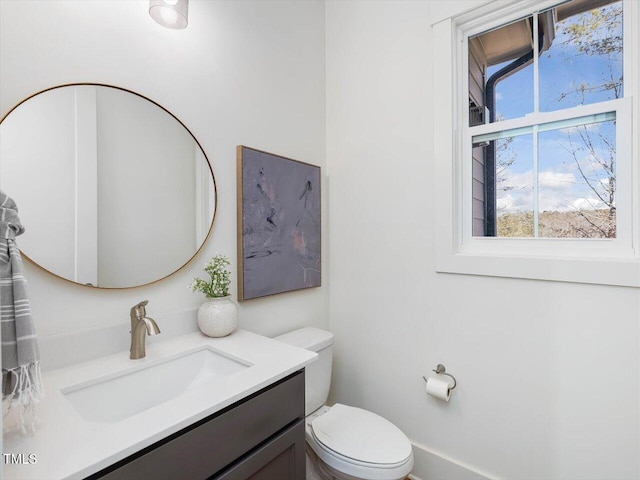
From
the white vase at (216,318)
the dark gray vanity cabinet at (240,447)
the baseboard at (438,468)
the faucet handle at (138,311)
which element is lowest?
the baseboard at (438,468)

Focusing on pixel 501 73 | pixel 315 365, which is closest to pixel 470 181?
pixel 501 73

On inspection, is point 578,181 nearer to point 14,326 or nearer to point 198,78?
point 198,78

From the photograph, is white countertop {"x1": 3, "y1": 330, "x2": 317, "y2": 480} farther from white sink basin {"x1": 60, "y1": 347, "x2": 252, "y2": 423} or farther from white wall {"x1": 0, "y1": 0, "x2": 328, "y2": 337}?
white wall {"x1": 0, "y1": 0, "x2": 328, "y2": 337}

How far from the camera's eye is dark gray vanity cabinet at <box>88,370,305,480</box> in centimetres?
68

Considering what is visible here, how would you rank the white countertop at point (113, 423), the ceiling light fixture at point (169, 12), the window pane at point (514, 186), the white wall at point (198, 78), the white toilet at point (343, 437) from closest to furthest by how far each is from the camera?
the white countertop at point (113, 423), the white wall at point (198, 78), the ceiling light fixture at point (169, 12), the white toilet at point (343, 437), the window pane at point (514, 186)

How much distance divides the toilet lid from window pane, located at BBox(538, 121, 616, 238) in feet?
3.56

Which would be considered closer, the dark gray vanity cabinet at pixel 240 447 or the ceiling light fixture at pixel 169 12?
the dark gray vanity cabinet at pixel 240 447

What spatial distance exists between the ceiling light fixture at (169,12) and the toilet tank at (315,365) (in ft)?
4.53

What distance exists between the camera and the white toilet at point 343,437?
3.96 ft

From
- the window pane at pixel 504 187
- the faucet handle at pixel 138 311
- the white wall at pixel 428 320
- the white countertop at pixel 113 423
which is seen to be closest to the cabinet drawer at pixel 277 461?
the white countertop at pixel 113 423

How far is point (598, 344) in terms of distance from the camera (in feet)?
4.06

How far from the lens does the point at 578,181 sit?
4.39ft

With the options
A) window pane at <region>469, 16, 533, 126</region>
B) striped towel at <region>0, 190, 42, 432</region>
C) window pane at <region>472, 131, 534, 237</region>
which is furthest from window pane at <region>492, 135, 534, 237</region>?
striped towel at <region>0, 190, 42, 432</region>

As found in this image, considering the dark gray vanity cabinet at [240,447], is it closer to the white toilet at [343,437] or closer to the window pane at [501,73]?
the white toilet at [343,437]
